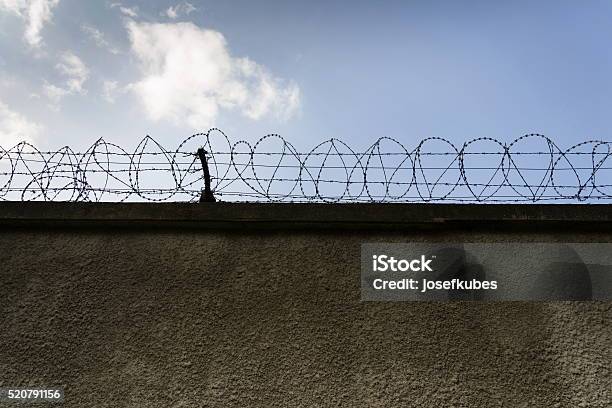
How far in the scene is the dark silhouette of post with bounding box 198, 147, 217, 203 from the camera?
3.43 meters

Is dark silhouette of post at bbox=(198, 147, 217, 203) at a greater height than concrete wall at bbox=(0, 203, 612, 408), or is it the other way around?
dark silhouette of post at bbox=(198, 147, 217, 203)

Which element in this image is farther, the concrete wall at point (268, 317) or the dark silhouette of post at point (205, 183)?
the dark silhouette of post at point (205, 183)

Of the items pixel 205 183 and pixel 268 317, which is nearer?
pixel 268 317

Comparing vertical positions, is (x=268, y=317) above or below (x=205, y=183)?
below

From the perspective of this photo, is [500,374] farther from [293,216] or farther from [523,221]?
[293,216]

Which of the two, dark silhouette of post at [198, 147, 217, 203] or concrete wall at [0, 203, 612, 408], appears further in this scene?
dark silhouette of post at [198, 147, 217, 203]

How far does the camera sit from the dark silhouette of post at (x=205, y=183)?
3427mm

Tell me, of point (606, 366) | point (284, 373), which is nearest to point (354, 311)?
point (284, 373)

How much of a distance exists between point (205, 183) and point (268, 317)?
1.02m

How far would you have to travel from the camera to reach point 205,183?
11.3 feet

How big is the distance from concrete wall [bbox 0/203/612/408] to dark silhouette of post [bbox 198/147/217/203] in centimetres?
18

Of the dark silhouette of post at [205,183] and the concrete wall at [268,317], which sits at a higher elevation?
the dark silhouette of post at [205,183]

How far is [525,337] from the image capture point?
2.96 metres

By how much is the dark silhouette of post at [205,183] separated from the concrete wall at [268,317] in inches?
7.0
